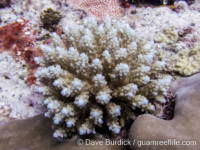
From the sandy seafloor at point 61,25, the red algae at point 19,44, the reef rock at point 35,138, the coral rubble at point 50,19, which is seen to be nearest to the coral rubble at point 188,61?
the sandy seafloor at point 61,25

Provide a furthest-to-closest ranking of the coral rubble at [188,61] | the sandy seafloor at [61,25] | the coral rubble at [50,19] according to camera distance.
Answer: the coral rubble at [50,19]
the sandy seafloor at [61,25]
the coral rubble at [188,61]

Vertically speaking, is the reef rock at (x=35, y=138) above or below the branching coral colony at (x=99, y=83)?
below

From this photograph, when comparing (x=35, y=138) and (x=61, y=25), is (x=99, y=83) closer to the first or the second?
(x=35, y=138)

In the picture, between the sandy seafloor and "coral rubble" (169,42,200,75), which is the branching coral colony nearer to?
"coral rubble" (169,42,200,75)

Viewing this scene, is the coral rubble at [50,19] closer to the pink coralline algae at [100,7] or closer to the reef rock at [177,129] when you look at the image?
the pink coralline algae at [100,7]

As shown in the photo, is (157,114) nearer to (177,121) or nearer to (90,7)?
(177,121)

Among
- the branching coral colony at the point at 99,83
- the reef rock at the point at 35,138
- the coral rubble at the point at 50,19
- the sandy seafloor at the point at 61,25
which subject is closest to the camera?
the branching coral colony at the point at 99,83

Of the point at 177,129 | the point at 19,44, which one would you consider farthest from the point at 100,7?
the point at 177,129
